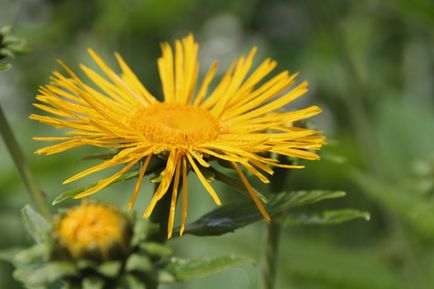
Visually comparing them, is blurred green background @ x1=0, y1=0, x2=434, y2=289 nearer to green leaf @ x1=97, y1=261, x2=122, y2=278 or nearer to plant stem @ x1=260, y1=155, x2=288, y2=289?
plant stem @ x1=260, y1=155, x2=288, y2=289

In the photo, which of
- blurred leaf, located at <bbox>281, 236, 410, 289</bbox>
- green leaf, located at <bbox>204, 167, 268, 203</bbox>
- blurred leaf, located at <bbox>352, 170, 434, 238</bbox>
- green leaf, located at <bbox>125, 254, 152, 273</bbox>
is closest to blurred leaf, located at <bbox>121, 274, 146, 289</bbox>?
green leaf, located at <bbox>125, 254, 152, 273</bbox>

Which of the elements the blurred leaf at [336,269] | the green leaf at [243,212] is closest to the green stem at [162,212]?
the green leaf at [243,212]

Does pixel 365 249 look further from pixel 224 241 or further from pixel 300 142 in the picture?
pixel 300 142

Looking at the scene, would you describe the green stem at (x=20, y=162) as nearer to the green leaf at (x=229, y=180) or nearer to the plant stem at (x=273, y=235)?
the green leaf at (x=229, y=180)

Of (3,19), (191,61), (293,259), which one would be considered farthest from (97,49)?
(191,61)

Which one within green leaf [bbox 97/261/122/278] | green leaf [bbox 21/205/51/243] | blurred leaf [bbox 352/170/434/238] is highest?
blurred leaf [bbox 352/170/434/238]
